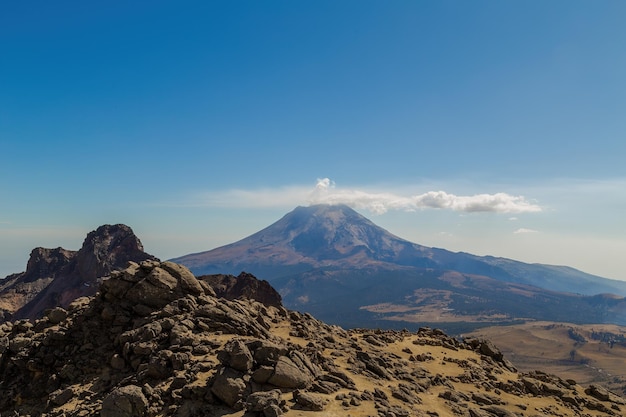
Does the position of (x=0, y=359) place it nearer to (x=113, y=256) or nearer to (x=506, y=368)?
(x=506, y=368)

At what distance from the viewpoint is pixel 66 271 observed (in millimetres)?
142875

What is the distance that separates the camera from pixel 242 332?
31906 millimetres

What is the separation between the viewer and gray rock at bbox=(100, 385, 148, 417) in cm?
2150

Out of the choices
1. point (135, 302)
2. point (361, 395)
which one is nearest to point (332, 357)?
point (361, 395)

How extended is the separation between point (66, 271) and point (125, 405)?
147649 millimetres

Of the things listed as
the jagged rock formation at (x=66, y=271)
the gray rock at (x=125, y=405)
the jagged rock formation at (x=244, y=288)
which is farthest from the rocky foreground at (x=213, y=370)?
the jagged rock formation at (x=66, y=271)

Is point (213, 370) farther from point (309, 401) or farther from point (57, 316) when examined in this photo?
point (57, 316)

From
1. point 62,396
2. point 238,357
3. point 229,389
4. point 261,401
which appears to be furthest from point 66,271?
point 261,401

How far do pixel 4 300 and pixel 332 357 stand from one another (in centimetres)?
15130

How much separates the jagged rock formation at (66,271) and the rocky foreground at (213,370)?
10354 cm

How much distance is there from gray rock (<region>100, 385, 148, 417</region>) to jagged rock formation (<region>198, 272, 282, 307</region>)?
87519mm

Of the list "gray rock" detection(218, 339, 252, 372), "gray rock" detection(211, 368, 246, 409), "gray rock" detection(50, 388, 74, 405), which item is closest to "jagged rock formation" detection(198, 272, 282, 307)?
"gray rock" detection(50, 388, 74, 405)

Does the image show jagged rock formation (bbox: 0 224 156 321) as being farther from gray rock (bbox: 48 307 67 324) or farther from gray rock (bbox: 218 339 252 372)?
gray rock (bbox: 218 339 252 372)

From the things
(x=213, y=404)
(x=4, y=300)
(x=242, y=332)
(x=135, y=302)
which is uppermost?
(x=135, y=302)
